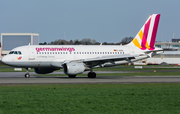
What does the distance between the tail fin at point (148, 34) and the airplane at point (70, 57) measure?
0.72 meters

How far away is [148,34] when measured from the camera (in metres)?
46.1

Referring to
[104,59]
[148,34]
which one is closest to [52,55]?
[104,59]

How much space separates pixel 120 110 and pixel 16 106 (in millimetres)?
5492

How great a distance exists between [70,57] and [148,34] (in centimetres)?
1310

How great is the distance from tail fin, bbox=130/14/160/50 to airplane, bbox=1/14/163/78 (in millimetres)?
716

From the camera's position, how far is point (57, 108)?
51.7ft

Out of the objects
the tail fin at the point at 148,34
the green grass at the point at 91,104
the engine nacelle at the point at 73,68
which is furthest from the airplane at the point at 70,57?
the green grass at the point at 91,104

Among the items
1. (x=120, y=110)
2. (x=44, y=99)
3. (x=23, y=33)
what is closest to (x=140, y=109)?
(x=120, y=110)

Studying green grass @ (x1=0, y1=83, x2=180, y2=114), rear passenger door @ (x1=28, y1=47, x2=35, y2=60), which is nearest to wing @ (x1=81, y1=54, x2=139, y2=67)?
rear passenger door @ (x1=28, y1=47, x2=35, y2=60)

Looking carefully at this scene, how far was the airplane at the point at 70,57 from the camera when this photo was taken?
3800 cm

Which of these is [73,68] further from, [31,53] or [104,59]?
[31,53]

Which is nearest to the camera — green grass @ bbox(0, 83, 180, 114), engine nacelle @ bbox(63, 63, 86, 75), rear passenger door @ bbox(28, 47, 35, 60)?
green grass @ bbox(0, 83, 180, 114)

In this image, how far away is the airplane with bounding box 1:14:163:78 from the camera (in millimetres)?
38000

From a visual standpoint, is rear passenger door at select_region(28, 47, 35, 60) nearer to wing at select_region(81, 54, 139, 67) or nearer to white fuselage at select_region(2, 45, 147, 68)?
white fuselage at select_region(2, 45, 147, 68)
